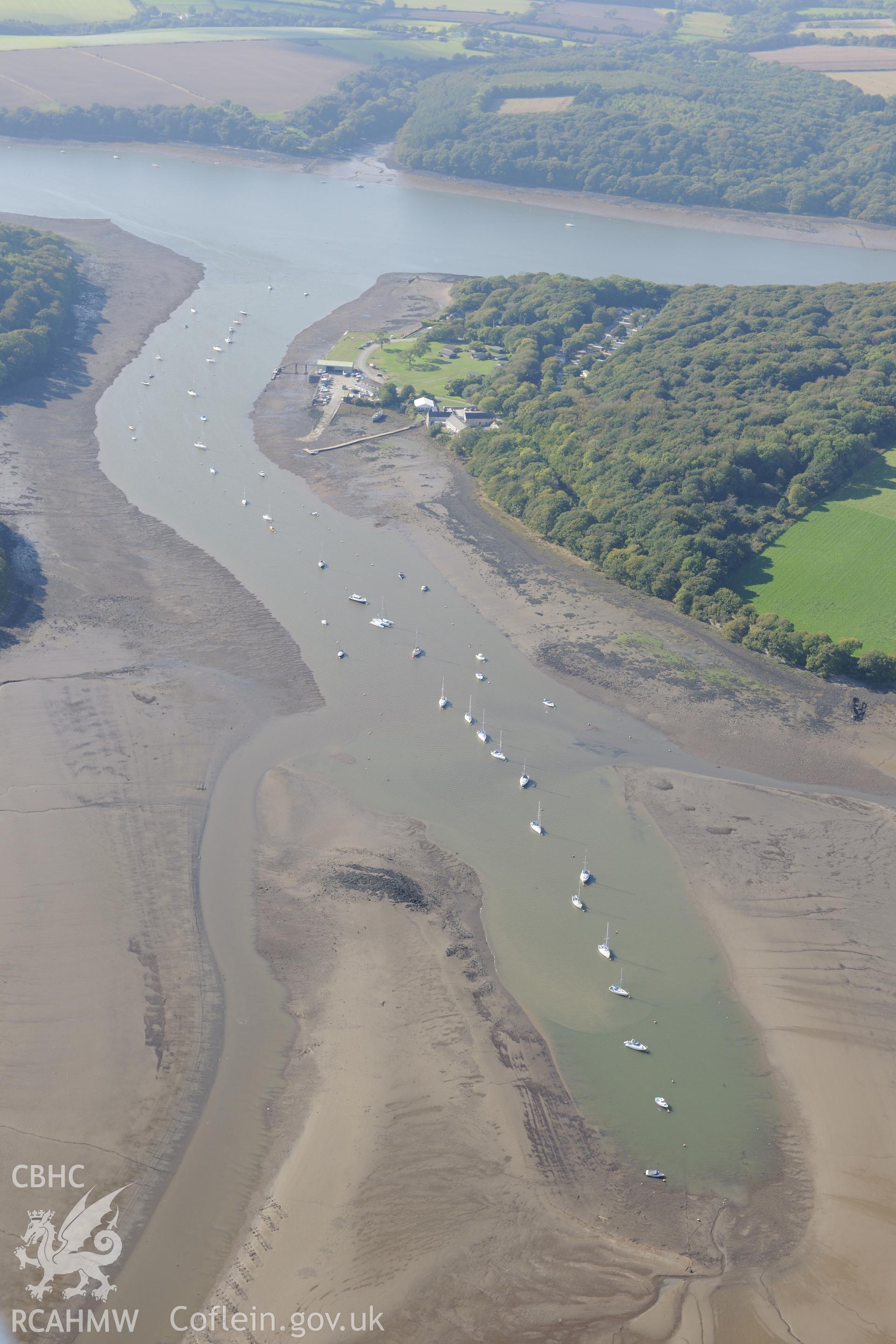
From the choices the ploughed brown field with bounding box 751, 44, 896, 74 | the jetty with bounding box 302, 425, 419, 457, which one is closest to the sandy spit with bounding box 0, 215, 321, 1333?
the jetty with bounding box 302, 425, 419, 457

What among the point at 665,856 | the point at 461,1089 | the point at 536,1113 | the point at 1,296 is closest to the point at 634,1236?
the point at 536,1113

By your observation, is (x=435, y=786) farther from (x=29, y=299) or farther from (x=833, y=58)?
(x=833, y=58)

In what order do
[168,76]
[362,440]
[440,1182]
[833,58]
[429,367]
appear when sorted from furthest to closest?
[833,58] → [168,76] → [429,367] → [362,440] → [440,1182]

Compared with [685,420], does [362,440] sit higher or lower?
lower

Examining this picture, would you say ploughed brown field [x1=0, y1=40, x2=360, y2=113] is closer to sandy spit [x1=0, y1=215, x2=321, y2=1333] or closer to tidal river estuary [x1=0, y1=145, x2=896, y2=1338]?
tidal river estuary [x1=0, y1=145, x2=896, y2=1338]

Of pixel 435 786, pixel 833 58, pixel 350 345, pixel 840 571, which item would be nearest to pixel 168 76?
pixel 350 345
